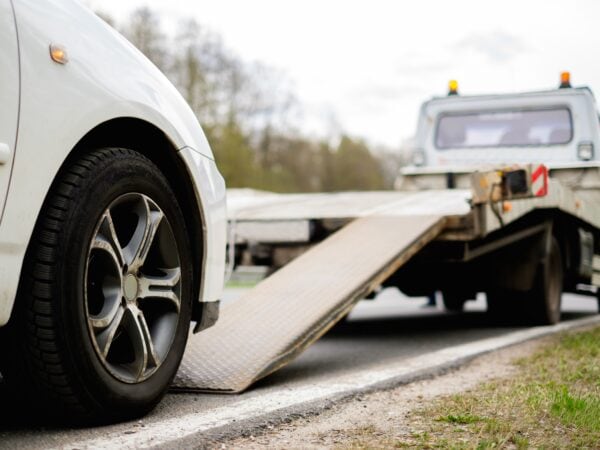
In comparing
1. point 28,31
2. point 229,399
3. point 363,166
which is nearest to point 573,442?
point 229,399

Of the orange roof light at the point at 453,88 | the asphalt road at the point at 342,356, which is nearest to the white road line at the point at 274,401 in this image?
the asphalt road at the point at 342,356

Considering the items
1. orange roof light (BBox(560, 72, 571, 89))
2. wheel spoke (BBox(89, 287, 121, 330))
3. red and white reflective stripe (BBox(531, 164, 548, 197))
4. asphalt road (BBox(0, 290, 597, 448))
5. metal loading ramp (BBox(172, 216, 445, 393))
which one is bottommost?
asphalt road (BBox(0, 290, 597, 448))

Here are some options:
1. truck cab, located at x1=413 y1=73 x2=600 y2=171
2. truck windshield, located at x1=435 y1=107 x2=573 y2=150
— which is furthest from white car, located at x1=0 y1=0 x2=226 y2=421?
truck windshield, located at x1=435 y1=107 x2=573 y2=150

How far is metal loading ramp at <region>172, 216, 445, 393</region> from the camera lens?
3955 millimetres

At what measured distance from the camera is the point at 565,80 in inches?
370

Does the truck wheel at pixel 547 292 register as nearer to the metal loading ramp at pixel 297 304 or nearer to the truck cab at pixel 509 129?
the truck cab at pixel 509 129

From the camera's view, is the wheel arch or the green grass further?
the wheel arch

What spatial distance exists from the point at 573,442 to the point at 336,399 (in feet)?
3.37

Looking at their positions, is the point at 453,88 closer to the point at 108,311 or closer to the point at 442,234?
the point at 442,234

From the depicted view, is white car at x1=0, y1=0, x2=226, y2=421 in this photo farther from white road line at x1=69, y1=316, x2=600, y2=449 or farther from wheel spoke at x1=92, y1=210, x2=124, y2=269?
white road line at x1=69, y1=316, x2=600, y2=449

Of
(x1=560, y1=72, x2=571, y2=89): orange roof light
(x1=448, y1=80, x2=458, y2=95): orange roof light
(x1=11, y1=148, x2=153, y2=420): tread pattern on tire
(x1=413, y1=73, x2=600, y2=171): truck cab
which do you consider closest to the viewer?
(x1=11, y1=148, x2=153, y2=420): tread pattern on tire

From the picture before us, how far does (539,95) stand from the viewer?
9312 millimetres

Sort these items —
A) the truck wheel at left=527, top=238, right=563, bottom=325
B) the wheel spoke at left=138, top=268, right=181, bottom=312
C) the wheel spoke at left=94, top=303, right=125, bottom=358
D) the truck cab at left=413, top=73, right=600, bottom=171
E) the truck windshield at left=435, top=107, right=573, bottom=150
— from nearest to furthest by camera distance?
the wheel spoke at left=94, top=303, right=125, bottom=358 → the wheel spoke at left=138, top=268, right=181, bottom=312 → the truck wheel at left=527, top=238, right=563, bottom=325 → the truck cab at left=413, top=73, right=600, bottom=171 → the truck windshield at left=435, top=107, right=573, bottom=150

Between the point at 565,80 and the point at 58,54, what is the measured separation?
25.1 feet
